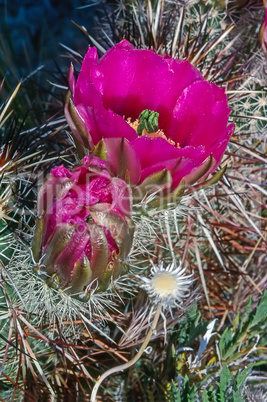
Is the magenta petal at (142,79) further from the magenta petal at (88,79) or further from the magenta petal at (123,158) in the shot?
the magenta petal at (123,158)

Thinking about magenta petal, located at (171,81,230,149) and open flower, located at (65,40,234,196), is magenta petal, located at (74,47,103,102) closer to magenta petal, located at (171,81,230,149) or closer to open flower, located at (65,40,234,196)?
open flower, located at (65,40,234,196)

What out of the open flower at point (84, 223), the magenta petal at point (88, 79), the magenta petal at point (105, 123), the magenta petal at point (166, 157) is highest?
the magenta petal at point (88, 79)

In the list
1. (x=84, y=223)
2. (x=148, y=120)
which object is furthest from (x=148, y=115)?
(x=84, y=223)

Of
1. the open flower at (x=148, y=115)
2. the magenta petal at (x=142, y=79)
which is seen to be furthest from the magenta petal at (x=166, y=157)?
the magenta petal at (x=142, y=79)

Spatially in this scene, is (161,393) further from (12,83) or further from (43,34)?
(43,34)

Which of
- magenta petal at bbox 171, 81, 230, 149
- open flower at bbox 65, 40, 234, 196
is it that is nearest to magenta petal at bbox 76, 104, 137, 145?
open flower at bbox 65, 40, 234, 196

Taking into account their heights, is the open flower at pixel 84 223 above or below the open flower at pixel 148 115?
below

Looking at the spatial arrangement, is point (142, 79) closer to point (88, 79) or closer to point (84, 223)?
point (88, 79)

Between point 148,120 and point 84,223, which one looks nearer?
point 84,223
